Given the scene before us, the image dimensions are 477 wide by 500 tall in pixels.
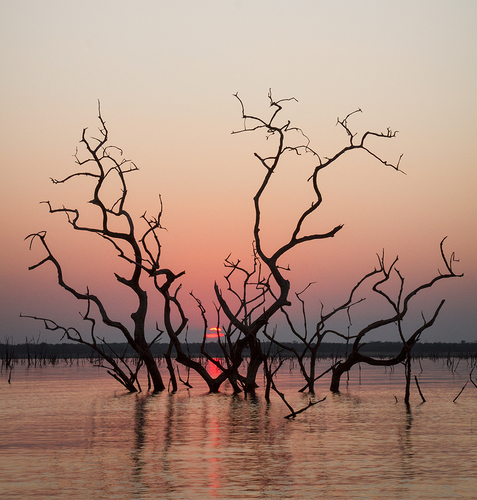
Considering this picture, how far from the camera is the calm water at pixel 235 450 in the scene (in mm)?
9555

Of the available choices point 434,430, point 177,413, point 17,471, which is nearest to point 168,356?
point 177,413

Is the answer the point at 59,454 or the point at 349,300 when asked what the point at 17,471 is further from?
the point at 349,300

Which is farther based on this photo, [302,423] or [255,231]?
[255,231]

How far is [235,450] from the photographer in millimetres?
12719

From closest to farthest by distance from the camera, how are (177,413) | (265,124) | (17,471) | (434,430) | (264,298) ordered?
1. (17,471)
2. (434,430)
3. (177,413)
4. (265,124)
5. (264,298)

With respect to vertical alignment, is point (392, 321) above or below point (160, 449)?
above

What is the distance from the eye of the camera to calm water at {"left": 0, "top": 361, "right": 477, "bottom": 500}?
955 centimetres

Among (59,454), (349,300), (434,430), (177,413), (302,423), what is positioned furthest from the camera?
(349,300)

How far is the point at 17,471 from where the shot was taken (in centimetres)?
1078

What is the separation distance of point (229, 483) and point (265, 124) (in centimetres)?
1260

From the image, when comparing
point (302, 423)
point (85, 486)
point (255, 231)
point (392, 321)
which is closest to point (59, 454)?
point (85, 486)

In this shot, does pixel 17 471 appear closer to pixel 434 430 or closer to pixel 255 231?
pixel 434 430

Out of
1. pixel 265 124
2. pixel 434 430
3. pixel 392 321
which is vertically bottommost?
pixel 434 430

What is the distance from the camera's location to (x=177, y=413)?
18812mm
